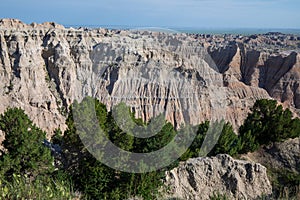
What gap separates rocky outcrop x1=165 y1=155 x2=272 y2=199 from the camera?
14023 mm

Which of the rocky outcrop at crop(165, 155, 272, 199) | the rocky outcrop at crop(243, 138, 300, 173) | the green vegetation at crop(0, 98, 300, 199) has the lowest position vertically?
the rocky outcrop at crop(243, 138, 300, 173)

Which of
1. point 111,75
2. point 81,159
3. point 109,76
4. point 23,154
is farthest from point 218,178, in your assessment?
point 109,76

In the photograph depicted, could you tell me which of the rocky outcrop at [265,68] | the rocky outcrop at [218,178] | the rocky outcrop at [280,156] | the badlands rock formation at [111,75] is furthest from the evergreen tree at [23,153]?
the rocky outcrop at [265,68]

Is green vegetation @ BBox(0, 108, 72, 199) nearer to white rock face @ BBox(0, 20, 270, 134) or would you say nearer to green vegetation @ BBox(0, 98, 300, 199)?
A: green vegetation @ BBox(0, 98, 300, 199)

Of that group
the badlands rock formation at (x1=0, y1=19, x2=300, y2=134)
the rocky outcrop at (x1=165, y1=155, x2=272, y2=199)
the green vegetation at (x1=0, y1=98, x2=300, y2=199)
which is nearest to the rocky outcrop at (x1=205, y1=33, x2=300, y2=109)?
the badlands rock formation at (x1=0, y1=19, x2=300, y2=134)

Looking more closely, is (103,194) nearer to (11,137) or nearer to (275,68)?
(11,137)

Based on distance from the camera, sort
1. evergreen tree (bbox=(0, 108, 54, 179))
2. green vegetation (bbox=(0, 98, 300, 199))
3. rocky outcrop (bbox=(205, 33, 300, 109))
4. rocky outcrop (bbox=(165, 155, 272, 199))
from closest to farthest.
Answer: evergreen tree (bbox=(0, 108, 54, 179)) < green vegetation (bbox=(0, 98, 300, 199)) < rocky outcrop (bbox=(165, 155, 272, 199)) < rocky outcrop (bbox=(205, 33, 300, 109))

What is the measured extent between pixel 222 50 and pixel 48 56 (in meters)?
51.4

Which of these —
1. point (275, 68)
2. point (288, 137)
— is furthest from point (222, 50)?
point (288, 137)

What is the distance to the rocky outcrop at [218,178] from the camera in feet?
46.0

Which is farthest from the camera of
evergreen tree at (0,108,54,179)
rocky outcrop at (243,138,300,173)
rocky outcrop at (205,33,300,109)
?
rocky outcrop at (205,33,300,109)

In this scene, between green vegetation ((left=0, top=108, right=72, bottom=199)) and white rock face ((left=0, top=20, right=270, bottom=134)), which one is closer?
green vegetation ((left=0, top=108, right=72, bottom=199))

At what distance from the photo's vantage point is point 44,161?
39.3 feet

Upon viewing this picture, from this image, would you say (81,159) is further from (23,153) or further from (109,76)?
(109,76)
